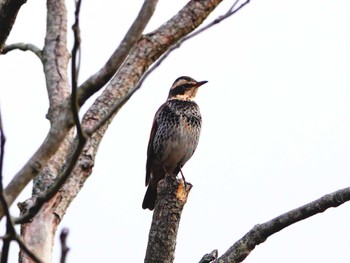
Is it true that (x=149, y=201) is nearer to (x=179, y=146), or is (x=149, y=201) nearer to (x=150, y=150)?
(x=150, y=150)

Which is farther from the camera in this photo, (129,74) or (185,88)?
(185,88)

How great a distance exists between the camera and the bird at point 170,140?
895 cm

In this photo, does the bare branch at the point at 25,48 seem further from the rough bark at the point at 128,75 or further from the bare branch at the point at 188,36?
the bare branch at the point at 188,36

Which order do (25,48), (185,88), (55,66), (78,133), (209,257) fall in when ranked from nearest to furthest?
(78,133) → (209,257) → (55,66) → (25,48) → (185,88)

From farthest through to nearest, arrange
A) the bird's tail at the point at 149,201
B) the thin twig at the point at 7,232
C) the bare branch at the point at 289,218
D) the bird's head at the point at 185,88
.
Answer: the bird's head at the point at 185,88 → the bird's tail at the point at 149,201 → the bare branch at the point at 289,218 → the thin twig at the point at 7,232

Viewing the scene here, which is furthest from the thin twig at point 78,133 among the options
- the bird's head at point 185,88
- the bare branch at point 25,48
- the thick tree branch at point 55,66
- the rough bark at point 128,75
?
the bird's head at point 185,88

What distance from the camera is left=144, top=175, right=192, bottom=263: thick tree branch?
4.48 m

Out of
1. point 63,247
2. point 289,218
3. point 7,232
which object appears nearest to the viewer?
point 63,247

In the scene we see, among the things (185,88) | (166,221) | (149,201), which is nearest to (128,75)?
(166,221)

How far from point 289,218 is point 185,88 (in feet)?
18.1

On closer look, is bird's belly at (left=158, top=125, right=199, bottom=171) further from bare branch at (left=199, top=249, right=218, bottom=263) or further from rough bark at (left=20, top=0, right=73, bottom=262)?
bare branch at (left=199, top=249, right=218, bottom=263)

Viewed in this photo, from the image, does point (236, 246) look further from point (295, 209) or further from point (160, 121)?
point (160, 121)

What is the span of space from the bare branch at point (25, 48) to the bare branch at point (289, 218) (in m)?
1.54

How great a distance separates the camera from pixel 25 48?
17.0 ft
